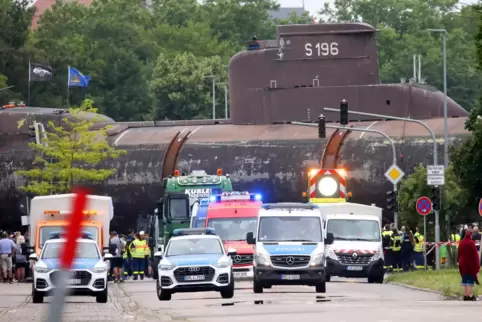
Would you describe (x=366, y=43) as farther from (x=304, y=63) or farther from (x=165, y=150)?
(x=165, y=150)

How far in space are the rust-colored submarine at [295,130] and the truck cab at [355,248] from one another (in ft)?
39.1

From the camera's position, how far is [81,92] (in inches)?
4336

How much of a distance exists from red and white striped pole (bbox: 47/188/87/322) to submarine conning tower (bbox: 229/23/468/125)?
148ft

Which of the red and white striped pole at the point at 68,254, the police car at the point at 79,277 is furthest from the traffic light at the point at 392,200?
the red and white striped pole at the point at 68,254

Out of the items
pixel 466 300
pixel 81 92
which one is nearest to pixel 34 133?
pixel 466 300

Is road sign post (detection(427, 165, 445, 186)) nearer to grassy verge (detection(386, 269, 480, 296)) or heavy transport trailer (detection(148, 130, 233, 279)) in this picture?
grassy verge (detection(386, 269, 480, 296))

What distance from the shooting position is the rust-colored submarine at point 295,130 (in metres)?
47.2

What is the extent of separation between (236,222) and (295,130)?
1647cm

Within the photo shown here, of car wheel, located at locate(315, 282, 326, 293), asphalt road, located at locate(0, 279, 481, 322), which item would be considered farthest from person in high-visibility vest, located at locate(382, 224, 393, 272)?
car wheel, located at locate(315, 282, 326, 293)

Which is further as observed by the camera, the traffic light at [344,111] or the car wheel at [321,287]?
the traffic light at [344,111]

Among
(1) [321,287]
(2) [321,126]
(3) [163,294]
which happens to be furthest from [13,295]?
(2) [321,126]

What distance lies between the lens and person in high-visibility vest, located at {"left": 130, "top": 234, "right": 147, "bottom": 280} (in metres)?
39.2

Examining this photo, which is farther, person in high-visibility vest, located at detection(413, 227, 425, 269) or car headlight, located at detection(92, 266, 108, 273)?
person in high-visibility vest, located at detection(413, 227, 425, 269)

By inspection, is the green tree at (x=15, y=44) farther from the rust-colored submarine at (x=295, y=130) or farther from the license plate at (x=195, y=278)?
the license plate at (x=195, y=278)
